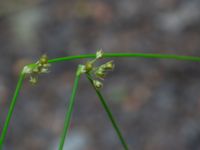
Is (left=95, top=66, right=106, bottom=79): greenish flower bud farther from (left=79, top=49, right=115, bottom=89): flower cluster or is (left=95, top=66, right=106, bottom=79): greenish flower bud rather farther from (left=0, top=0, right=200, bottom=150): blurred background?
(left=0, top=0, right=200, bottom=150): blurred background

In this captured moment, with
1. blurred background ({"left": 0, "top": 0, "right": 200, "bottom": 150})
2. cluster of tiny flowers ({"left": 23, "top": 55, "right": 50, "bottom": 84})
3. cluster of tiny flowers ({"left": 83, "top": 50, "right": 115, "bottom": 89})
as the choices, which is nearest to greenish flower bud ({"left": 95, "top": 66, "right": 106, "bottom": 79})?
cluster of tiny flowers ({"left": 83, "top": 50, "right": 115, "bottom": 89})

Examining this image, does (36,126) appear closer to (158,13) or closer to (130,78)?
(130,78)


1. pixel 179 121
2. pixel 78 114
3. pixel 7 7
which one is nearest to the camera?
pixel 179 121

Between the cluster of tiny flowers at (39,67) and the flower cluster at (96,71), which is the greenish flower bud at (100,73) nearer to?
the flower cluster at (96,71)

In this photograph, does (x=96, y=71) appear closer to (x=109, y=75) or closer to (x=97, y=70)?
(x=97, y=70)

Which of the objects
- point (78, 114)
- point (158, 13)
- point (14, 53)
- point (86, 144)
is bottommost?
point (86, 144)

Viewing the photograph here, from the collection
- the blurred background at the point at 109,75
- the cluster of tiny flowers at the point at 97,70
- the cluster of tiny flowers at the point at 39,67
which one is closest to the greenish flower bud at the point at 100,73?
the cluster of tiny flowers at the point at 97,70

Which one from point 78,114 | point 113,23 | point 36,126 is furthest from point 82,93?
point 113,23

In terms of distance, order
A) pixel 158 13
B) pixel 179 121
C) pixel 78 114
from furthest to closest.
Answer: pixel 158 13 < pixel 78 114 < pixel 179 121

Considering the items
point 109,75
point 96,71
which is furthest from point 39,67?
point 109,75
